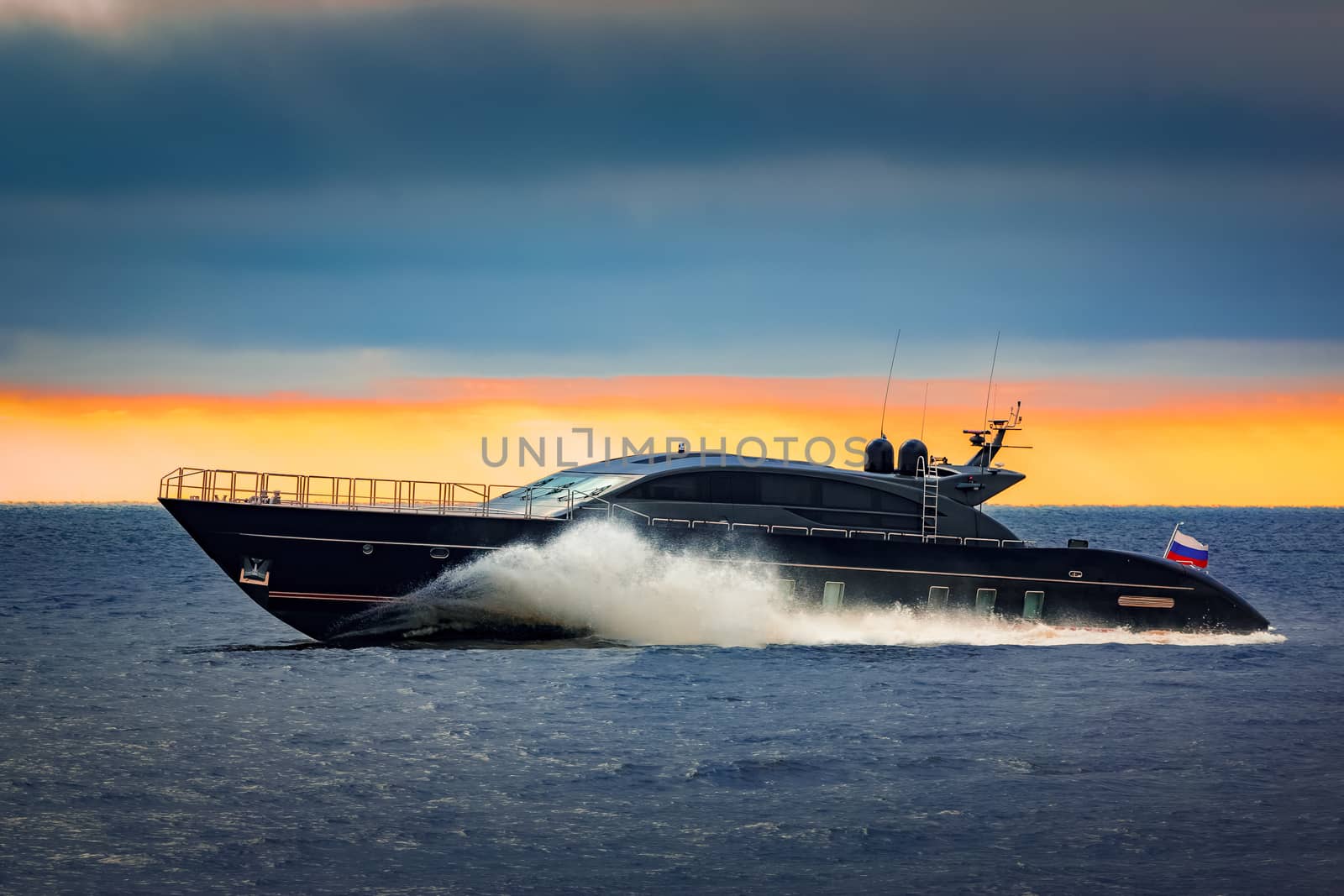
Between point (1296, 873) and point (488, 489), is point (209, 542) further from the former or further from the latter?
point (1296, 873)

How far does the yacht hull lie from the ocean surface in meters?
0.68

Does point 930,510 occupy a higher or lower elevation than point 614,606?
higher

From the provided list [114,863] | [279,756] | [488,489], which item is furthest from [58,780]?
[488,489]

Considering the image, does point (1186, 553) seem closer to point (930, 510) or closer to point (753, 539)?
point (930, 510)

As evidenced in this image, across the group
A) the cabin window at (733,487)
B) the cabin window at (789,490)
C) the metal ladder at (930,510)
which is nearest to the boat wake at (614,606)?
the cabin window at (733,487)

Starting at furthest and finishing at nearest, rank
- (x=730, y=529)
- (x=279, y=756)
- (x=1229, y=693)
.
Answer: (x=730, y=529) → (x=1229, y=693) → (x=279, y=756)

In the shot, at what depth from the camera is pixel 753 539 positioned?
1193 inches

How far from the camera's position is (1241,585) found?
6241cm

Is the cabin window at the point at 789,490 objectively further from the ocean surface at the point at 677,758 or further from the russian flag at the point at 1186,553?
the russian flag at the point at 1186,553

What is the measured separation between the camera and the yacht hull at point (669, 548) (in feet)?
90.3

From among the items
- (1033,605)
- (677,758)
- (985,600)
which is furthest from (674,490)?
(677,758)

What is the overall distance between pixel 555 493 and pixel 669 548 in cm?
359

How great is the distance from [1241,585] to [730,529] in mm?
42262

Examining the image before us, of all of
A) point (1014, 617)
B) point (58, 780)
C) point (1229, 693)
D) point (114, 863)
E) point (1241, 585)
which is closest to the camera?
point (114, 863)
